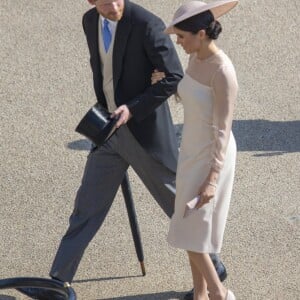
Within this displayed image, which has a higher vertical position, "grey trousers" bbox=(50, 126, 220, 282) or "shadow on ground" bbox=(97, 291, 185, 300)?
"grey trousers" bbox=(50, 126, 220, 282)

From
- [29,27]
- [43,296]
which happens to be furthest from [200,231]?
[29,27]

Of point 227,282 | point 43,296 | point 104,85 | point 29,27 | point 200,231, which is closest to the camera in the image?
point 43,296

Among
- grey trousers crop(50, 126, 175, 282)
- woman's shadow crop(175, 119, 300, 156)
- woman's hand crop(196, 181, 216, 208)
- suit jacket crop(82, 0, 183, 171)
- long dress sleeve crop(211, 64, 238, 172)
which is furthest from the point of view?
woman's shadow crop(175, 119, 300, 156)

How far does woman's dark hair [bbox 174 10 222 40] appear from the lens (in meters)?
4.81

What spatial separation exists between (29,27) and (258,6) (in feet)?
6.71

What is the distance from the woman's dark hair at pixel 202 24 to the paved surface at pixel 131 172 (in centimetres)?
169

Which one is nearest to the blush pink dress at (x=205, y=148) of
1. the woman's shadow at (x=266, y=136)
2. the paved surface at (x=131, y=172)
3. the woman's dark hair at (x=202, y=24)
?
the woman's dark hair at (x=202, y=24)

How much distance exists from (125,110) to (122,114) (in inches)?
1.1

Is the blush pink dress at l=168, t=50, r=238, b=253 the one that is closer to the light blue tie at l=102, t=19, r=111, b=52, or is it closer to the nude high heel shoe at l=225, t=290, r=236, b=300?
the nude high heel shoe at l=225, t=290, r=236, b=300

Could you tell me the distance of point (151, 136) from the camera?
17.9ft

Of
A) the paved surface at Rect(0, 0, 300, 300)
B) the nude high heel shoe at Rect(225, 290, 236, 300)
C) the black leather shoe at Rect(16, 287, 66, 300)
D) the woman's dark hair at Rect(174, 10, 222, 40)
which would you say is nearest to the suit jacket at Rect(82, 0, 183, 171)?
the woman's dark hair at Rect(174, 10, 222, 40)

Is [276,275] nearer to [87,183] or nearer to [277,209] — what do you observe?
[277,209]

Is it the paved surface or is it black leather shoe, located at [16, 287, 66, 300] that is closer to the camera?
black leather shoe, located at [16, 287, 66, 300]

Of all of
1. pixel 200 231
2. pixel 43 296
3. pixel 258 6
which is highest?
pixel 43 296
